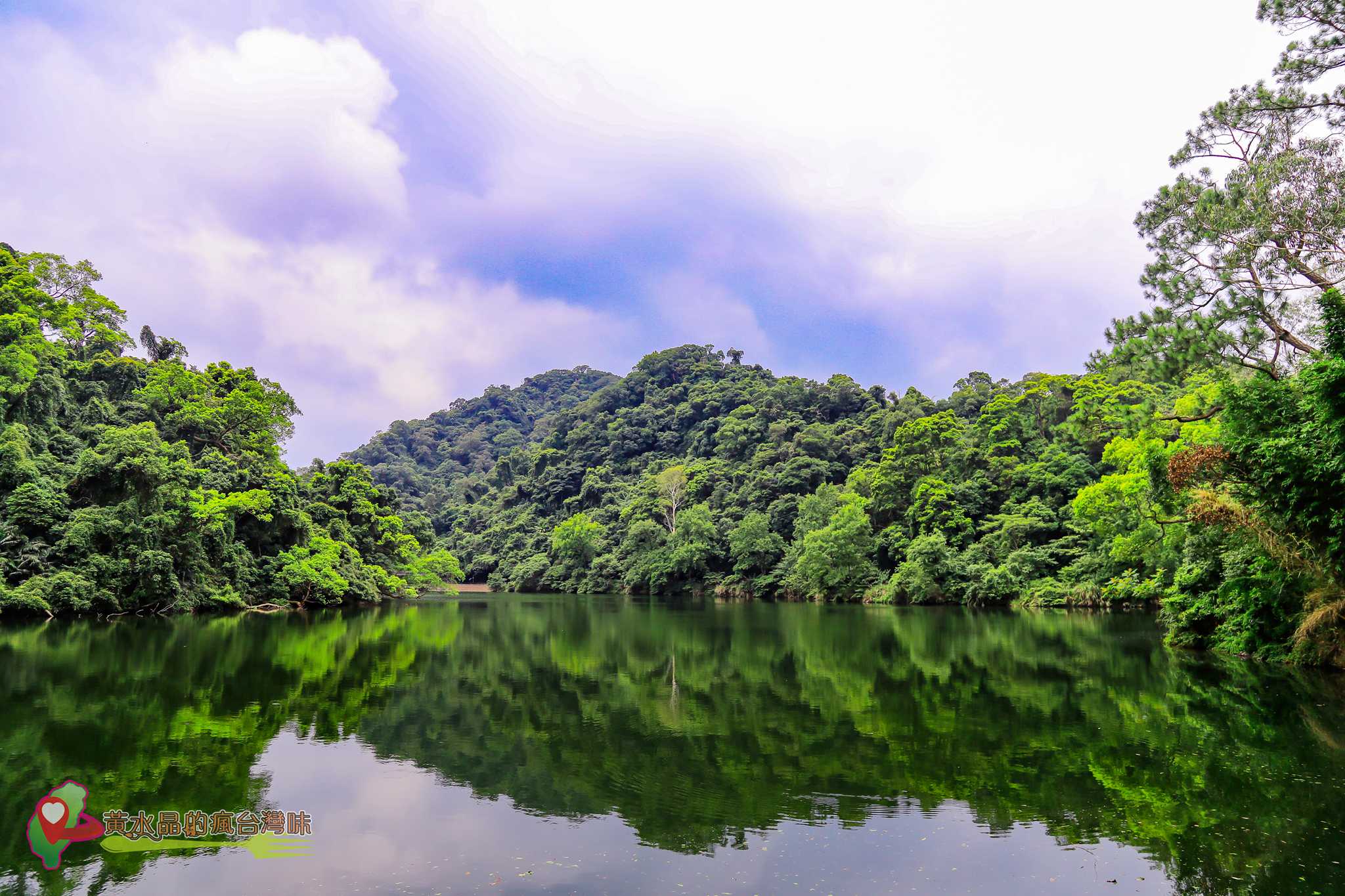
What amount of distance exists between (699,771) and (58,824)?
18.9 ft

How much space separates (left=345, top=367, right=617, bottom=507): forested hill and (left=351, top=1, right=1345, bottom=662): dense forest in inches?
25.3

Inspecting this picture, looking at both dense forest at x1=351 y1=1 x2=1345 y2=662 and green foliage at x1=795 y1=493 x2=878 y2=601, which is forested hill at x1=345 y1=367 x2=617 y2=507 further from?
green foliage at x1=795 y1=493 x2=878 y2=601

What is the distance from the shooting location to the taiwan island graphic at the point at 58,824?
19.0ft

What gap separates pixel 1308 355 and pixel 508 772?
51.9 feet

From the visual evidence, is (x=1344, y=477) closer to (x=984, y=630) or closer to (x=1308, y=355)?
(x=1308, y=355)

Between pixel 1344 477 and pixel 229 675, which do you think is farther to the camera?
pixel 229 675

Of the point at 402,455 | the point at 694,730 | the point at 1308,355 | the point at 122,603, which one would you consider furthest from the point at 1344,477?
the point at 402,455

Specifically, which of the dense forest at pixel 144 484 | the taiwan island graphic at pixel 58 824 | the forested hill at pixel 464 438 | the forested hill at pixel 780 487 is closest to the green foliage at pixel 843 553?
the forested hill at pixel 780 487

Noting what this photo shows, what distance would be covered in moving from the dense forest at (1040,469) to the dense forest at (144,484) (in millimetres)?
26928

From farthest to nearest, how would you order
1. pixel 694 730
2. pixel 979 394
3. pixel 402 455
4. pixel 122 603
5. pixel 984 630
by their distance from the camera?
pixel 402 455, pixel 979 394, pixel 122 603, pixel 984 630, pixel 694 730

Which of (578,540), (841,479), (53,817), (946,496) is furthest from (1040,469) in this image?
(53,817)

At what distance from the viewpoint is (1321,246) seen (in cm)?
1362

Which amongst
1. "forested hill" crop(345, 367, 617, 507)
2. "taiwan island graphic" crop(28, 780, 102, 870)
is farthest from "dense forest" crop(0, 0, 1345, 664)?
"taiwan island graphic" crop(28, 780, 102, 870)

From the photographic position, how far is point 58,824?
6.34 metres
